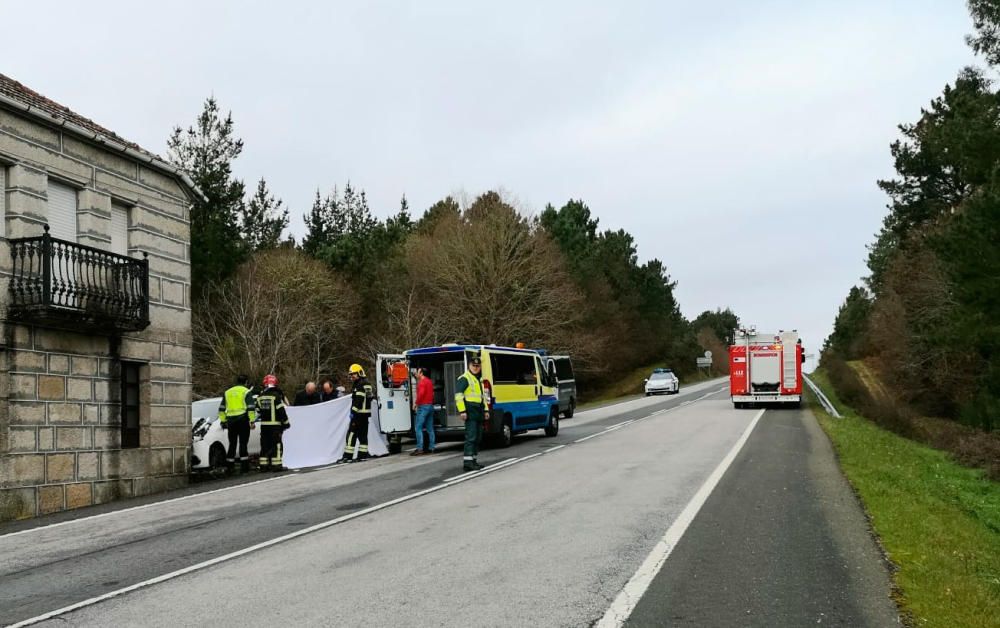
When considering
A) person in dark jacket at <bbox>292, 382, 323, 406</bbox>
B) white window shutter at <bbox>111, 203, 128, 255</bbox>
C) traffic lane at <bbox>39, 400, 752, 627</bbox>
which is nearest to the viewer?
traffic lane at <bbox>39, 400, 752, 627</bbox>

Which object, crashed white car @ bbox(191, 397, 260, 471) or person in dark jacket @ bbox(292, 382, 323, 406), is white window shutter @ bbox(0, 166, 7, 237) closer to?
crashed white car @ bbox(191, 397, 260, 471)

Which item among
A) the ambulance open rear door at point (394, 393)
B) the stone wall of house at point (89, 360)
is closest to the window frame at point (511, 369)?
the ambulance open rear door at point (394, 393)

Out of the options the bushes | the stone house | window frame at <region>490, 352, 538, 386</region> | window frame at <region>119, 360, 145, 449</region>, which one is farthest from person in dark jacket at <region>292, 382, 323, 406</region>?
the bushes

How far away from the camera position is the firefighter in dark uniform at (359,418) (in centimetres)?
1709

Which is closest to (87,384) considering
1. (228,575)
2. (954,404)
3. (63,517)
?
A: (63,517)

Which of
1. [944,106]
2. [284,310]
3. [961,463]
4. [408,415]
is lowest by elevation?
[961,463]

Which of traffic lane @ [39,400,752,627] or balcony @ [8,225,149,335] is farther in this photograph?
balcony @ [8,225,149,335]

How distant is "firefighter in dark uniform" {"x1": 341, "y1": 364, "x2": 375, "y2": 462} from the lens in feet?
56.1

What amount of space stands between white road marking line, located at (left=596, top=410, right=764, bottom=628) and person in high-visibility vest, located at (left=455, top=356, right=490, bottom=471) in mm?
3961

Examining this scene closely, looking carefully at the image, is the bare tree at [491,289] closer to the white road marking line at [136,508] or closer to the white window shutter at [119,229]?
the white window shutter at [119,229]

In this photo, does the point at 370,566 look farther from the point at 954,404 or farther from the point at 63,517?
the point at 954,404

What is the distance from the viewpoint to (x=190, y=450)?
16.5 metres

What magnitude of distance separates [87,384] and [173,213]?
4262mm

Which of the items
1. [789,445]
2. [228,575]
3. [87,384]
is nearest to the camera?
[228,575]
